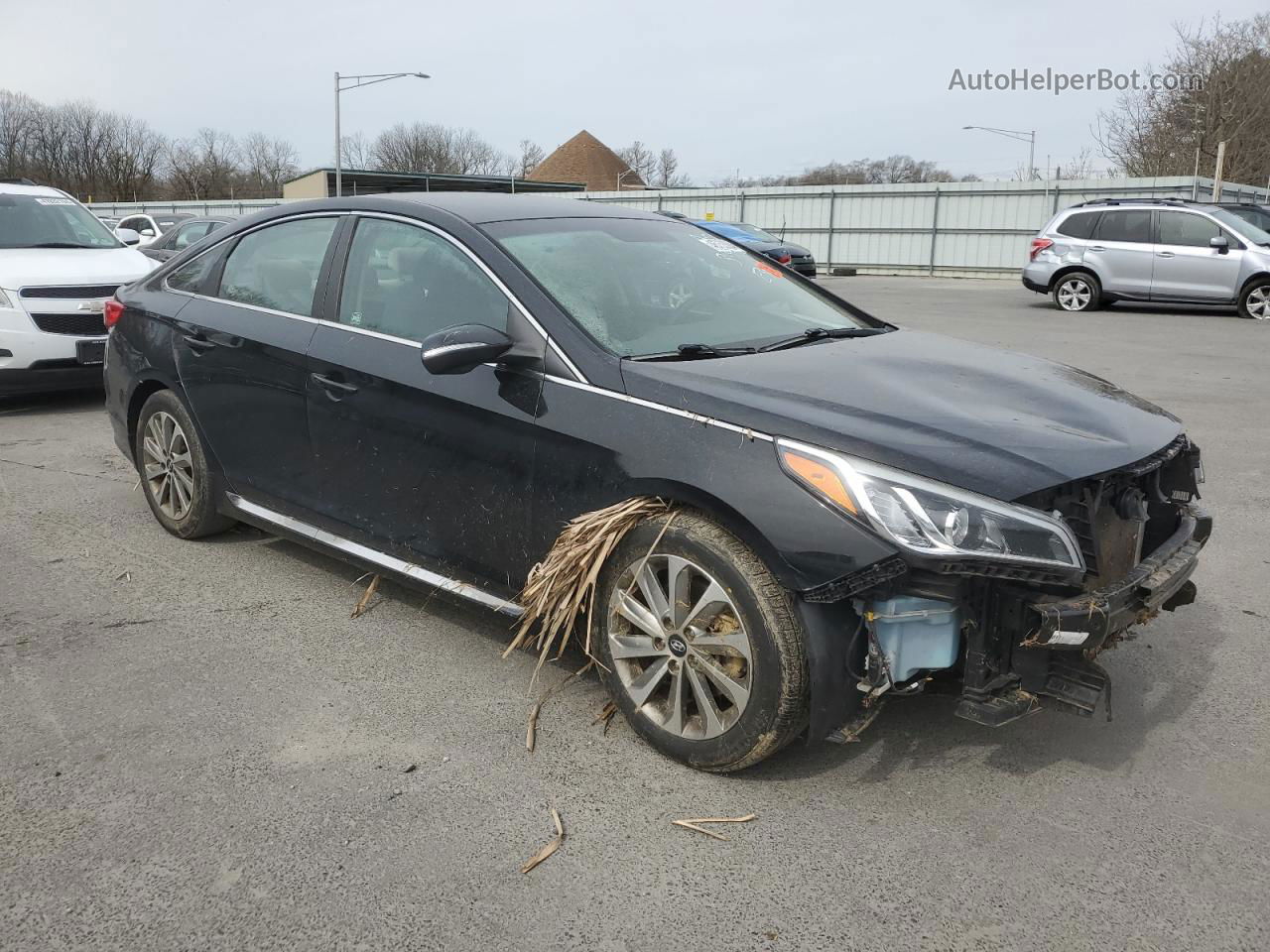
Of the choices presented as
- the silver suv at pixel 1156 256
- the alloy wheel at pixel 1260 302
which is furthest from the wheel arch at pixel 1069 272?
the alloy wheel at pixel 1260 302

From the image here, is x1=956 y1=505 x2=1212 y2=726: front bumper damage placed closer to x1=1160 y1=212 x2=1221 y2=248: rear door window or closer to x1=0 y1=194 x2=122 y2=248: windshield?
x1=0 y1=194 x2=122 y2=248: windshield

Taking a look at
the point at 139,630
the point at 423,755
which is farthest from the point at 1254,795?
the point at 139,630

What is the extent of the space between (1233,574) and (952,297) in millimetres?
18243

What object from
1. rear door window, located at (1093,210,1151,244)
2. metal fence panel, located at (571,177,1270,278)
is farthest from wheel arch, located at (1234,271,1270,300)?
metal fence panel, located at (571,177,1270,278)

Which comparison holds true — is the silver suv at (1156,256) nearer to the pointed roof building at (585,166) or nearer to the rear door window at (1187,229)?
the rear door window at (1187,229)

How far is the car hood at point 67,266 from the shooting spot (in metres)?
8.71

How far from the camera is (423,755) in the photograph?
3.30 metres

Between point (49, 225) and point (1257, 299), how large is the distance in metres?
16.0

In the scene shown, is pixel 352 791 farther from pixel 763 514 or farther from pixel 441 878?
pixel 763 514

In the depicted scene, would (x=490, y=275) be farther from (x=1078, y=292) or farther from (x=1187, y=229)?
(x=1078, y=292)

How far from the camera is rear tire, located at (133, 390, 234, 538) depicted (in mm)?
5031

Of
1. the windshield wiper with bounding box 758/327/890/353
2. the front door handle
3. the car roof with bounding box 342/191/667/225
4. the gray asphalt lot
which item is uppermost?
the car roof with bounding box 342/191/667/225

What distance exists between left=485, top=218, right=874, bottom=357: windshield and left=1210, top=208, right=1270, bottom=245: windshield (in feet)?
48.8

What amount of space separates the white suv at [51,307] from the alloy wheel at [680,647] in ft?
22.9
